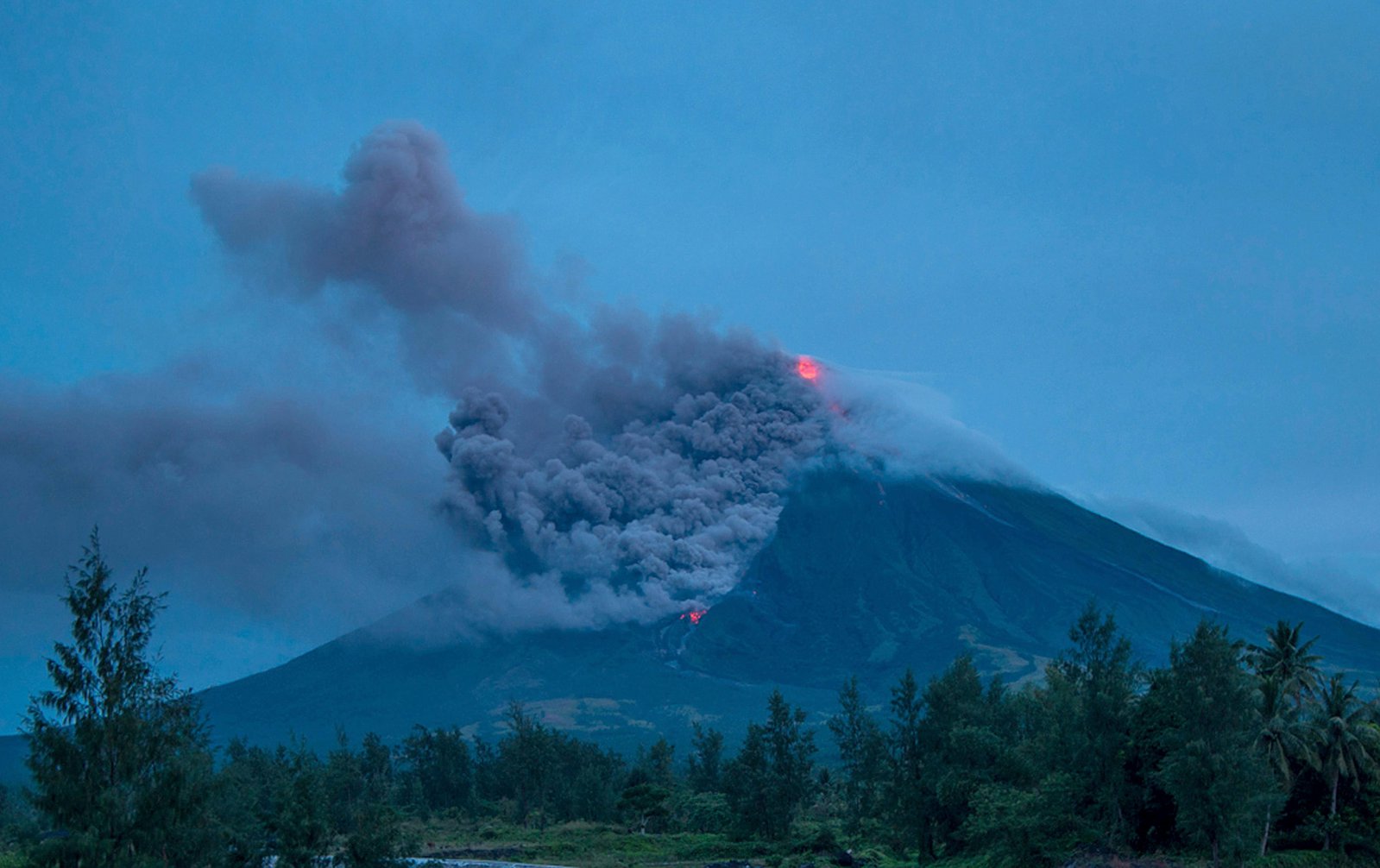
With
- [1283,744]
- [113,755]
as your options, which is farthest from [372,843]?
[1283,744]

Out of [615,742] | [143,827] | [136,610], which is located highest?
[136,610]

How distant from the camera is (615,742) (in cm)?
16588

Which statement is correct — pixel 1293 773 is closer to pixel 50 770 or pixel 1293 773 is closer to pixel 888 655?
pixel 50 770

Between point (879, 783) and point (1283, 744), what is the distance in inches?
1286

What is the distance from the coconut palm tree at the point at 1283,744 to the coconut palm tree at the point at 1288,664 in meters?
3.24

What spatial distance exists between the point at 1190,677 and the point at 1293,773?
29.0 feet

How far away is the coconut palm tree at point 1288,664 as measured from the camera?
51062 millimetres

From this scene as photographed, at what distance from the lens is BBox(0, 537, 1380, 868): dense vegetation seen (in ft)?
82.2

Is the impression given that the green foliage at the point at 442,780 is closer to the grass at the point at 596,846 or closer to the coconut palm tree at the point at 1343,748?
the grass at the point at 596,846

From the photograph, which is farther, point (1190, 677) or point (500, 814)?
point (500, 814)

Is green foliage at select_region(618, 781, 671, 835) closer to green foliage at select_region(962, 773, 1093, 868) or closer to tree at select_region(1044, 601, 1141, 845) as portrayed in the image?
green foliage at select_region(962, 773, 1093, 868)

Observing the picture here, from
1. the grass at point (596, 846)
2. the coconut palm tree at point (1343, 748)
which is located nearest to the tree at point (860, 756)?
the grass at point (596, 846)

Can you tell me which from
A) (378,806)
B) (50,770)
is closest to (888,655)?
(378,806)

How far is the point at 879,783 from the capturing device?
74438 mm
